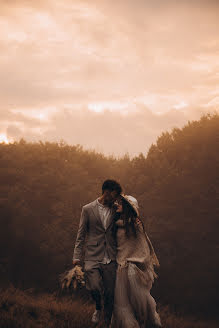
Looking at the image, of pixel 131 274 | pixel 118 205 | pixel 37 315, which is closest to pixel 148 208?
pixel 37 315

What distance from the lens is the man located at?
5.46 meters

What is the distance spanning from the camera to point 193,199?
1582 cm

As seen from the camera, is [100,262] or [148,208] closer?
[100,262]

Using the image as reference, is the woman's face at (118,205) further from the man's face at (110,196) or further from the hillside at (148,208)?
the hillside at (148,208)

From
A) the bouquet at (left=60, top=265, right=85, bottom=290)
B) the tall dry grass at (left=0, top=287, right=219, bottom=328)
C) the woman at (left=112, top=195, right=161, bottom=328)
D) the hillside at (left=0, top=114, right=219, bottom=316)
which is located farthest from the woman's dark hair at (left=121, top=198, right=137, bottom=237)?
the hillside at (left=0, top=114, right=219, bottom=316)

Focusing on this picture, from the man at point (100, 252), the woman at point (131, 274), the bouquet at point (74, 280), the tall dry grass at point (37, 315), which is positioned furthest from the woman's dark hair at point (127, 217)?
the tall dry grass at point (37, 315)

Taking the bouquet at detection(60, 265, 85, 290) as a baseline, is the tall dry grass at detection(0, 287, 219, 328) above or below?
below

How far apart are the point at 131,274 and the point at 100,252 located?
0.55 m

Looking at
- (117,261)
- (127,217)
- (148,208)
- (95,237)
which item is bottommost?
(117,261)

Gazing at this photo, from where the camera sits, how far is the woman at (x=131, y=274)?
5.37m

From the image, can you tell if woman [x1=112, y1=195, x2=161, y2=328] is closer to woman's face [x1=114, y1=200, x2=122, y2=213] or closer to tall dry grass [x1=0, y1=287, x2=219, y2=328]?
woman's face [x1=114, y1=200, x2=122, y2=213]

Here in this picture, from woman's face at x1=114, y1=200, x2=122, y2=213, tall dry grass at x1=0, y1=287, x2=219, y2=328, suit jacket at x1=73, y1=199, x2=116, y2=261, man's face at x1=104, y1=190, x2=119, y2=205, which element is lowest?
tall dry grass at x1=0, y1=287, x2=219, y2=328

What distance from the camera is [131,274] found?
17.7 ft

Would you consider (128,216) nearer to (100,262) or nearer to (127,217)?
(127,217)
